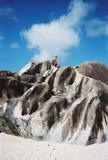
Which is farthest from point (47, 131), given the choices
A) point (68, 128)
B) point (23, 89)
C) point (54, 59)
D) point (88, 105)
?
point (54, 59)

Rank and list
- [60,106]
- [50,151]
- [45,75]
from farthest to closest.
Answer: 1. [45,75]
2. [60,106]
3. [50,151]

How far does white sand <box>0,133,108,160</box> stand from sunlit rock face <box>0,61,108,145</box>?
1.75 ft

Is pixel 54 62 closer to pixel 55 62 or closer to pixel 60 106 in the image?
pixel 55 62

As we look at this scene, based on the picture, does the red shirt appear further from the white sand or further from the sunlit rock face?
the white sand

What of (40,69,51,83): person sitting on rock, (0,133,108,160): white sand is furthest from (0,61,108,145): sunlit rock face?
(0,133,108,160): white sand

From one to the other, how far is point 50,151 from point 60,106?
9.63ft

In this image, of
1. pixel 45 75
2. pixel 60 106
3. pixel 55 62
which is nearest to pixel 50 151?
pixel 60 106

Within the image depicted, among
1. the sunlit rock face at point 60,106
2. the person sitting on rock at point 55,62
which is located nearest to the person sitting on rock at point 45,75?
the sunlit rock face at point 60,106

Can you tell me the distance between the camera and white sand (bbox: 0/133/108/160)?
58.9ft

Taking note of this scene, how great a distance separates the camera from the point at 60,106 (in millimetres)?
20812

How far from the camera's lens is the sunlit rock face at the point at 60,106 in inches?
769

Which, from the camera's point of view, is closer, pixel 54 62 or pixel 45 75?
pixel 45 75

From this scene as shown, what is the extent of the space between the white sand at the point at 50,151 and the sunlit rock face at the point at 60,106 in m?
0.53

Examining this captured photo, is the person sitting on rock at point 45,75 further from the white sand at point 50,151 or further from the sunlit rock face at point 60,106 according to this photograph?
the white sand at point 50,151
